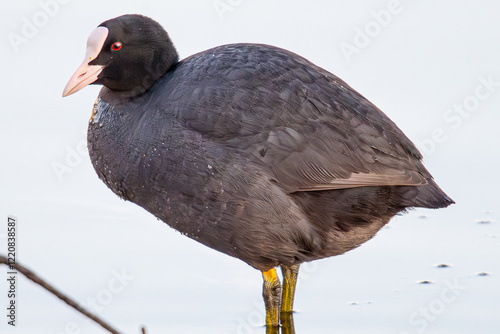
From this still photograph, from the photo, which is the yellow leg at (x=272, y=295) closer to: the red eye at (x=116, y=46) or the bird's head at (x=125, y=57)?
the bird's head at (x=125, y=57)

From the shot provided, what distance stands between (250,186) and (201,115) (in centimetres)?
41

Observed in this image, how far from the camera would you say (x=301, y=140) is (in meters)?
3.63

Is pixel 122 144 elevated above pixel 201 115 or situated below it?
below

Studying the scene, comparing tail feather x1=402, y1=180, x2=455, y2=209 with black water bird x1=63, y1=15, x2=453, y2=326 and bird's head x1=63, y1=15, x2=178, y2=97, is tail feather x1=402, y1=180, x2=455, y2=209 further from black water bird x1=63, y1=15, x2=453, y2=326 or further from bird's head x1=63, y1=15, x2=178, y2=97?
bird's head x1=63, y1=15, x2=178, y2=97

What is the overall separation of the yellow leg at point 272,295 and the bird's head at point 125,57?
3.91 ft

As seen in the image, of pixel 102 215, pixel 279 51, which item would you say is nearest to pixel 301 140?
pixel 279 51

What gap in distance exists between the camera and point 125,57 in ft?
13.2

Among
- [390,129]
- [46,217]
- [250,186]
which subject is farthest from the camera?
[46,217]

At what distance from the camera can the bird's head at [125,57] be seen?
3967 millimetres

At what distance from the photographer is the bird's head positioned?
397 centimetres

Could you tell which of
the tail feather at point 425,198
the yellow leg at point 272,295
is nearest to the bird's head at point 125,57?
the yellow leg at point 272,295

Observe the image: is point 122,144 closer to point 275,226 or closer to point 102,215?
point 275,226

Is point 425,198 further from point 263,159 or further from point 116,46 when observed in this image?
point 116,46

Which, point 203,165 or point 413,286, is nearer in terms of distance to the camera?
point 203,165
